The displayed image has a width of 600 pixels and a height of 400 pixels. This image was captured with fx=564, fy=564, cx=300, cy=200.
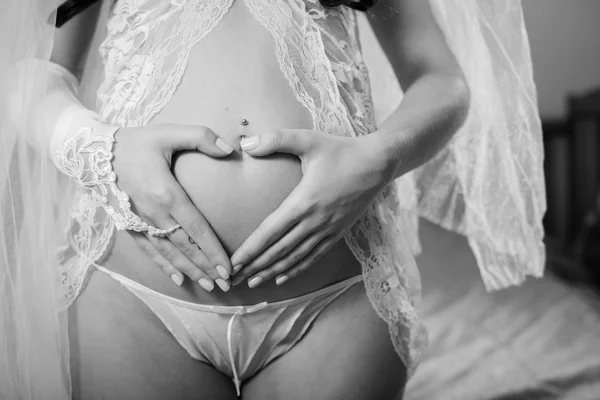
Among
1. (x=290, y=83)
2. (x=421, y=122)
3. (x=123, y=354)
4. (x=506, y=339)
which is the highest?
(x=290, y=83)

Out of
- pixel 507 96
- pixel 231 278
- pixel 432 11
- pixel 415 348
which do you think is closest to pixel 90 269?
pixel 231 278

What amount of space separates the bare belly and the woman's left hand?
38mm

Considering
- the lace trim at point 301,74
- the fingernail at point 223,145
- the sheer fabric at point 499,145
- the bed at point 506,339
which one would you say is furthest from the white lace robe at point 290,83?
the bed at point 506,339

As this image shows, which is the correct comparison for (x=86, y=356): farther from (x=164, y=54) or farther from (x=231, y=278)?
(x=164, y=54)

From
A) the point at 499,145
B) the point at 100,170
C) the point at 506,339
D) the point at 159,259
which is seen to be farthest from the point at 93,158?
the point at 506,339

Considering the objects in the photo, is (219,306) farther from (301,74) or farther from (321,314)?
(301,74)

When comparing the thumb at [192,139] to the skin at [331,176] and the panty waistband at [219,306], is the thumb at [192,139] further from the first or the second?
the panty waistband at [219,306]

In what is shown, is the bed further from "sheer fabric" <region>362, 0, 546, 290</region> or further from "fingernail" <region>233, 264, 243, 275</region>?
"fingernail" <region>233, 264, 243, 275</region>

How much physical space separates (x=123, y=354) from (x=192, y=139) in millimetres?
283

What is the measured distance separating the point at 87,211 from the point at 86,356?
0.18 m

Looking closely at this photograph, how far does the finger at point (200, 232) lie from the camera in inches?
23.8

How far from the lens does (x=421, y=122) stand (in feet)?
A: 2.37

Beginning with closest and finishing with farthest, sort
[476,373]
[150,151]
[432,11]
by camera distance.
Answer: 1. [150,151]
2. [432,11]
3. [476,373]

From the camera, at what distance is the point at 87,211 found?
2.36 feet
